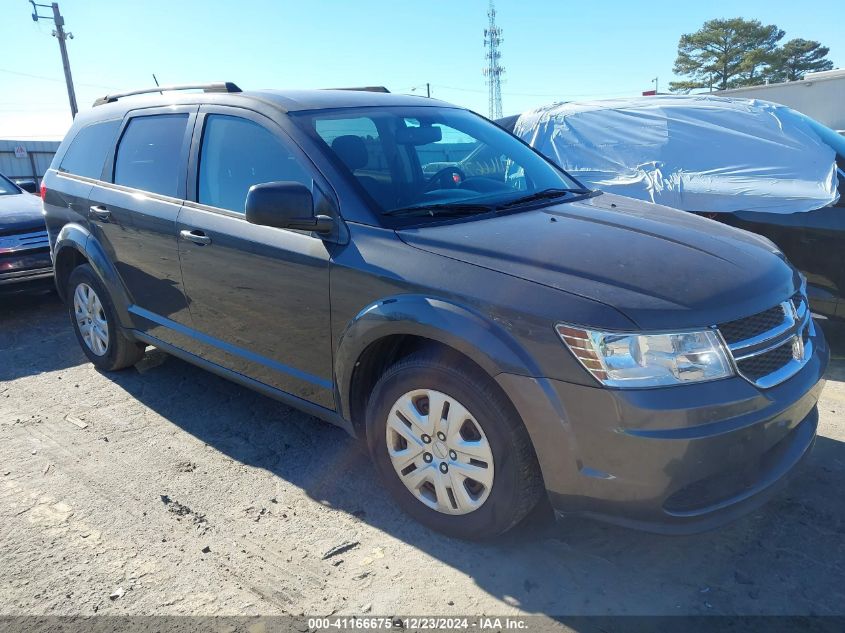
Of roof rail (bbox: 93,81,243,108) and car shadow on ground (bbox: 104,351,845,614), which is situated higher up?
roof rail (bbox: 93,81,243,108)

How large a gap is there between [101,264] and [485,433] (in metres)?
3.13

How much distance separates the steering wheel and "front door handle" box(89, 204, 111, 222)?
224 cm

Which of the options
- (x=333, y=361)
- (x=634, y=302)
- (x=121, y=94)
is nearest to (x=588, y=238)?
(x=634, y=302)

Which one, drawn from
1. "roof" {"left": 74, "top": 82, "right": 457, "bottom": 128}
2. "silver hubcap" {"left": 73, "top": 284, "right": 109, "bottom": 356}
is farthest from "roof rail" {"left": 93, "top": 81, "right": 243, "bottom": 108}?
"silver hubcap" {"left": 73, "top": 284, "right": 109, "bottom": 356}

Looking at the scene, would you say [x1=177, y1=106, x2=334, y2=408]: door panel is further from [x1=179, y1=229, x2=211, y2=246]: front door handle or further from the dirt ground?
the dirt ground

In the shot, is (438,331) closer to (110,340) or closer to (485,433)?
(485,433)

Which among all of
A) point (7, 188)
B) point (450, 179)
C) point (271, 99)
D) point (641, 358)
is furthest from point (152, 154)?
point (7, 188)

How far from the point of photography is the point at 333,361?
2967 millimetres

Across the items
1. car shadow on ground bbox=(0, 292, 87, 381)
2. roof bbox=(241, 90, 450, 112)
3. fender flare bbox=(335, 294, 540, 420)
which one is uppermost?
roof bbox=(241, 90, 450, 112)

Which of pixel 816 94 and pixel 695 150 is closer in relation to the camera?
pixel 695 150

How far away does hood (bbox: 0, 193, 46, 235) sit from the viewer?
A: 646 cm

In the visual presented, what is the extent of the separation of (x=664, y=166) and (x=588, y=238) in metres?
3.41

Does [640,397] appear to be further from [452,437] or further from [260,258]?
[260,258]

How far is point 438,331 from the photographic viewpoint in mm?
2465
